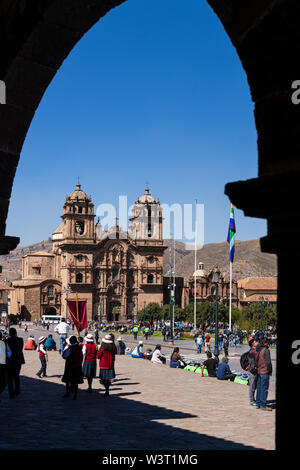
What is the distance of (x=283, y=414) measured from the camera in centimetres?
269

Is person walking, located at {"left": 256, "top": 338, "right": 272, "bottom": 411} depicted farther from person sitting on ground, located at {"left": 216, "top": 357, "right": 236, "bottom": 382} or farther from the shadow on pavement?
person sitting on ground, located at {"left": 216, "top": 357, "right": 236, "bottom": 382}

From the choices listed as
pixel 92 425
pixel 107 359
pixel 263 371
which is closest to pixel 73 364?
pixel 107 359

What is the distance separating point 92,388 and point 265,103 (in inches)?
482

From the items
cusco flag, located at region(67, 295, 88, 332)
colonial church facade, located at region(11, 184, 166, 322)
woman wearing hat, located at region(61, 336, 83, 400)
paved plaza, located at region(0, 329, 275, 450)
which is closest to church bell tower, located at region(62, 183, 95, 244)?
colonial church facade, located at region(11, 184, 166, 322)

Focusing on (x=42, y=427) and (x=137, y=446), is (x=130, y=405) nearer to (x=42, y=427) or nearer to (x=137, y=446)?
(x=42, y=427)

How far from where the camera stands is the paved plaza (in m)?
8.09

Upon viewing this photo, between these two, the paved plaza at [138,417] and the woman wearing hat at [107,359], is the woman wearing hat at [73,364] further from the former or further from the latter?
the woman wearing hat at [107,359]

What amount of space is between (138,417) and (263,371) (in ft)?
7.92

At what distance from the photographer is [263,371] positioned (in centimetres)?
1091

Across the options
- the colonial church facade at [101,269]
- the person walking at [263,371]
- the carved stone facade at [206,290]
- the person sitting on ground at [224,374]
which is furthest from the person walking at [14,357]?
the carved stone facade at [206,290]

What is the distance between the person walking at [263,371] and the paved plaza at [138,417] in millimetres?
311

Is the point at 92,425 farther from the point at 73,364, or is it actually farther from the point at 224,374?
the point at 224,374

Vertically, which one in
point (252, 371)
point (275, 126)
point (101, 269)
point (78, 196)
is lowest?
point (252, 371)

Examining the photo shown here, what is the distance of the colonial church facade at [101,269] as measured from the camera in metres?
85.8
